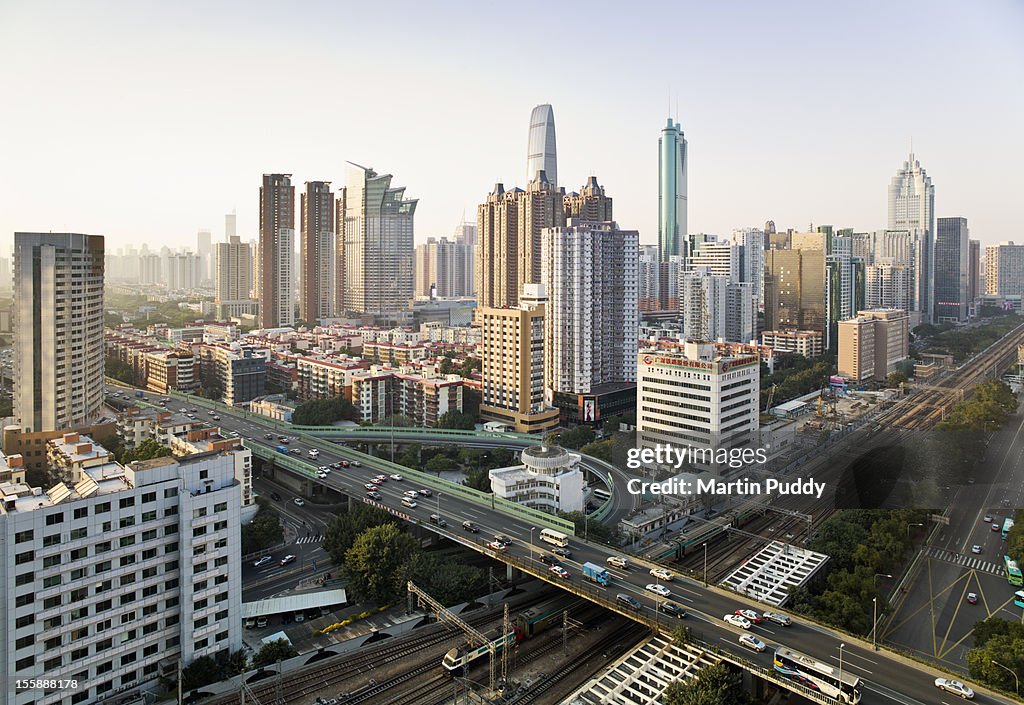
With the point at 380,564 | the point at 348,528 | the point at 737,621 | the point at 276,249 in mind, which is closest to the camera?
the point at 737,621

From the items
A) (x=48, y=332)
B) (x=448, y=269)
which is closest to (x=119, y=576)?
(x=48, y=332)

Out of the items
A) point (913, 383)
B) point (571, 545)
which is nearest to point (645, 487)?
point (571, 545)

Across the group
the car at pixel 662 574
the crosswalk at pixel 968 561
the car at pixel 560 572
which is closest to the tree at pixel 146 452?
the car at pixel 560 572

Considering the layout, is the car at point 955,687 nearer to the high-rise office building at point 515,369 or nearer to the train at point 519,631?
the train at point 519,631

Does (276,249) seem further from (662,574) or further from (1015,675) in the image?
(1015,675)

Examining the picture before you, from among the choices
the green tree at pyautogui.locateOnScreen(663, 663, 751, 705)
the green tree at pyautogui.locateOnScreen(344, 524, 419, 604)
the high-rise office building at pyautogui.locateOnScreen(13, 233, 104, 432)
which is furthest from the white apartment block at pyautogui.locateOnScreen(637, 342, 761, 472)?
the high-rise office building at pyautogui.locateOnScreen(13, 233, 104, 432)

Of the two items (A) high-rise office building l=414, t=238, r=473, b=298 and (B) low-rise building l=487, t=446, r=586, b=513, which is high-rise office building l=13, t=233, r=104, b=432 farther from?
(A) high-rise office building l=414, t=238, r=473, b=298
